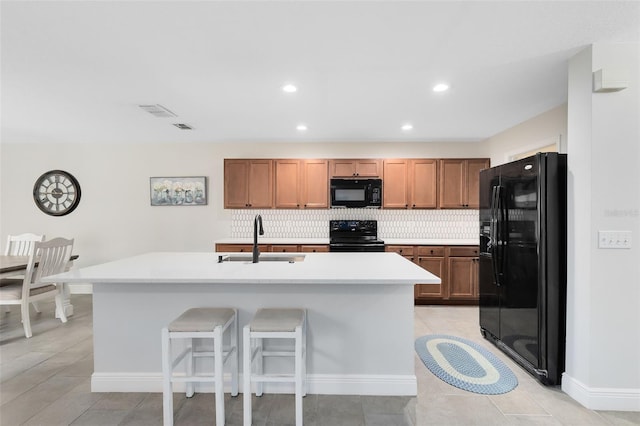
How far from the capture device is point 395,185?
4.80 m

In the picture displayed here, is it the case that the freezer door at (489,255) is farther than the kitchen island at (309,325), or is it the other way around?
the freezer door at (489,255)

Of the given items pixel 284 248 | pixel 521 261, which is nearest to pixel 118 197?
pixel 284 248

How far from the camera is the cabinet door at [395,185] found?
4.80 m

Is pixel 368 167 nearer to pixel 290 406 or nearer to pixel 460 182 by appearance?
pixel 460 182

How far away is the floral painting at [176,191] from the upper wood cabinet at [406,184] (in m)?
2.90

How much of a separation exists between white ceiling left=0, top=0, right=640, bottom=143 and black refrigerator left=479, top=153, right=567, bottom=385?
2.66 ft

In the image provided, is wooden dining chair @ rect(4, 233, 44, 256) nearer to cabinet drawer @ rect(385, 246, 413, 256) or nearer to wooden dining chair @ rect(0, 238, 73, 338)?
wooden dining chair @ rect(0, 238, 73, 338)

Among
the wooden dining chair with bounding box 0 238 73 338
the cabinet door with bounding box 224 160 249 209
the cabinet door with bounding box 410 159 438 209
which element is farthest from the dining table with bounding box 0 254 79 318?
the cabinet door with bounding box 410 159 438 209

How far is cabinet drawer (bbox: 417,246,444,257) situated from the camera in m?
4.40

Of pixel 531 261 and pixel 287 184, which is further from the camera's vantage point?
pixel 287 184

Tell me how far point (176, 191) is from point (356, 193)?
2.87 metres

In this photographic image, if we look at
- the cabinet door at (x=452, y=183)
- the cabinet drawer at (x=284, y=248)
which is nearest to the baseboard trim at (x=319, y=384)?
the cabinet drawer at (x=284, y=248)

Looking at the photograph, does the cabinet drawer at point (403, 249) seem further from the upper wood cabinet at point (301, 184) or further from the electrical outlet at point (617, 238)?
the electrical outlet at point (617, 238)

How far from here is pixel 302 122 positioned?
3910mm
